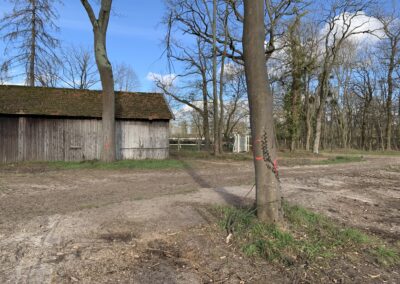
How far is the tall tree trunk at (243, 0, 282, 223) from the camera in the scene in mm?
5293

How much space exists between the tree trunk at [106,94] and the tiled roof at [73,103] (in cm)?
314

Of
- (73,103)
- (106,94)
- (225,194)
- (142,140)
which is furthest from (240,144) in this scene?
(225,194)

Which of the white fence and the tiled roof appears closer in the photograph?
the tiled roof

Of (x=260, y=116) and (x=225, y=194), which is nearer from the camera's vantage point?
(x=260, y=116)

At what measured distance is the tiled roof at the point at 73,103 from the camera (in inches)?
732

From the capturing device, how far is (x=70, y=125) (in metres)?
19.4

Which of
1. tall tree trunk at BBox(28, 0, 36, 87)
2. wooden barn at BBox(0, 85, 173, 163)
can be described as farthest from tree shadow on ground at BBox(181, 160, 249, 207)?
tall tree trunk at BBox(28, 0, 36, 87)

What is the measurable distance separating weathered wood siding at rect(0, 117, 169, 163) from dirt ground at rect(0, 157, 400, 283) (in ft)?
27.3

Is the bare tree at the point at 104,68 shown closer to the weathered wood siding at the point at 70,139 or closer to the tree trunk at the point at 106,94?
the tree trunk at the point at 106,94

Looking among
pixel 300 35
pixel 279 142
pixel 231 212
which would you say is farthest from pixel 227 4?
pixel 279 142

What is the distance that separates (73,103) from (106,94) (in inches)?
174

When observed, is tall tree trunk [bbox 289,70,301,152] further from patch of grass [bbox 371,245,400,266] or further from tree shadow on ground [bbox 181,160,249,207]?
patch of grass [bbox 371,245,400,266]

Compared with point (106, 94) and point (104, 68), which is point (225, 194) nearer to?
point (106, 94)

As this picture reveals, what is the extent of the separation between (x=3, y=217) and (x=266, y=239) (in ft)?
16.3
